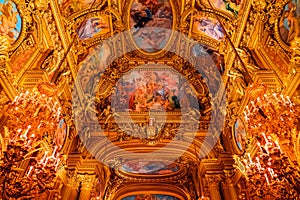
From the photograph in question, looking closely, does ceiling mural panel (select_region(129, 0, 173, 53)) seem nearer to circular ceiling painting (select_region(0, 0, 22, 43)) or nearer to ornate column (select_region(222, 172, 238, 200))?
circular ceiling painting (select_region(0, 0, 22, 43))

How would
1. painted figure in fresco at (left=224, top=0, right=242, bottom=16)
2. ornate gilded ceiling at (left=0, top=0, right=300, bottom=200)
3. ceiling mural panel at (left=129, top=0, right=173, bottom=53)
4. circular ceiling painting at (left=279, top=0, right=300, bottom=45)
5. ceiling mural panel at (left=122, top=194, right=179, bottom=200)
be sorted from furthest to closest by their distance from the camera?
ceiling mural panel at (left=122, top=194, right=179, bottom=200)
ceiling mural panel at (left=129, top=0, right=173, bottom=53)
painted figure in fresco at (left=224, top=0, right=242, bottom=16)
ornate gilded ceiling at (left=0, top=0, right=300, bottom=200)
circular ceiling painting at (left=279, top=0, right=300, bottom=45)

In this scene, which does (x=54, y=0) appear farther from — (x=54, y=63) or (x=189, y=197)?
Result: (x=189, y=197)

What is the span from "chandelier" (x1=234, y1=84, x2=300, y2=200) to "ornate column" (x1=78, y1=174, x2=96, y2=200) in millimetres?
5519

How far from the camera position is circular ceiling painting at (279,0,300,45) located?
6.04 metres

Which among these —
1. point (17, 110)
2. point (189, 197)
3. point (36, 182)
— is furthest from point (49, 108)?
point (189, 197)

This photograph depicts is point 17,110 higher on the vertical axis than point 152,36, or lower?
lower

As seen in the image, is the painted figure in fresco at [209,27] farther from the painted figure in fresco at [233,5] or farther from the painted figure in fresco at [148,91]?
the painted figure in fresco at [148,91]

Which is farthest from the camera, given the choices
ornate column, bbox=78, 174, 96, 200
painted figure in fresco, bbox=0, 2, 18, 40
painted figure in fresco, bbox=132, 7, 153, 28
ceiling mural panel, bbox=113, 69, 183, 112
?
ceiling mural panel, bbox=113, 69, 183, 112

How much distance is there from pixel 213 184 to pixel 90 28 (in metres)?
7.09

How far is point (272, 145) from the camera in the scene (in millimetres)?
4730

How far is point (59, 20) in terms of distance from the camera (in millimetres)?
8039

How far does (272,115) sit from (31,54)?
6.04 metres

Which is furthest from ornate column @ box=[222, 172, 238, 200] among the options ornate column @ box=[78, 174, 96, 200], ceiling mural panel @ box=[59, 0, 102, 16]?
ceiling mural panel @ box=[59, 0, 102, 16]

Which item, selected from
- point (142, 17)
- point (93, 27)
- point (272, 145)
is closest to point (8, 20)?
point (93, 27)
